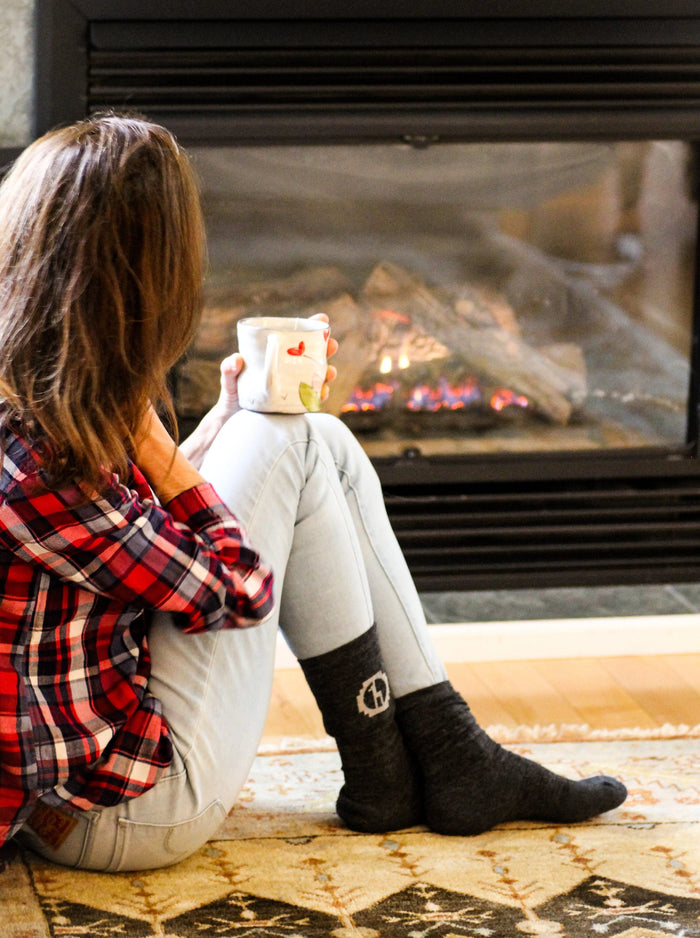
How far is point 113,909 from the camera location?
1083 millimetres

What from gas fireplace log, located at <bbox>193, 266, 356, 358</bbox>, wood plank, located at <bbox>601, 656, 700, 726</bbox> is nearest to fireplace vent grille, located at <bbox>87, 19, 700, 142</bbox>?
gas fireplace log, located at <bbox>193, 266, 356, 358</bbox>

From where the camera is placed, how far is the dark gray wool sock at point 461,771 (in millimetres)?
1229

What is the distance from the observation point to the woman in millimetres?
907

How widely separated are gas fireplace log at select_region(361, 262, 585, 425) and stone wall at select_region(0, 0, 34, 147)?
61cm

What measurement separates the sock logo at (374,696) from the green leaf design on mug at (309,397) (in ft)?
0.86

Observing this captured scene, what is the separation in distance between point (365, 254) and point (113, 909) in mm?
1271

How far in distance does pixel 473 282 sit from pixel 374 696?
1.11 m

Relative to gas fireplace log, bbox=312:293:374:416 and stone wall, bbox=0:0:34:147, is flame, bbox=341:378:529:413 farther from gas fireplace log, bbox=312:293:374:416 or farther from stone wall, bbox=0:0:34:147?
stone wall, bbox=0:0:34:147

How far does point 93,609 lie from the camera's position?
100cm

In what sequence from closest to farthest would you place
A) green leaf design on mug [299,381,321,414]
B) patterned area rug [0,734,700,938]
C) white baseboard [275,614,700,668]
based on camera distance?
patterned area rug [0,734,700,938] → green leaf design on mug [299,381,321,414] → white baseboard [275,614,700,668]

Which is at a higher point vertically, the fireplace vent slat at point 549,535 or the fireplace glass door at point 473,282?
the fireplace glass door at point 473,282

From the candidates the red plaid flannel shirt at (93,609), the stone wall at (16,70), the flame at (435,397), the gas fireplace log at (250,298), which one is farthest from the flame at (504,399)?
the red plaid flannel shirt at (93,609)

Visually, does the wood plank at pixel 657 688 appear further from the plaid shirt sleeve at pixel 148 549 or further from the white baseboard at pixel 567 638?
the plaid shirt sleeve at pixel 148 549

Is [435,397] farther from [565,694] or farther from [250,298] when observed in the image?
[565,694]
